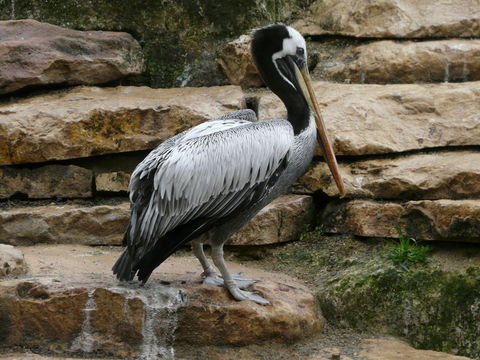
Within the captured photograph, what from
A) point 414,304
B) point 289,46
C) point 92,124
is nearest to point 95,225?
point 92,124

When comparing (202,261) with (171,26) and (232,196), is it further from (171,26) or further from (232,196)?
(171,26)

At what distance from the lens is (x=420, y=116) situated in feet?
19.9

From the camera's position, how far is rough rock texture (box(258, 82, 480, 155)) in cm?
590

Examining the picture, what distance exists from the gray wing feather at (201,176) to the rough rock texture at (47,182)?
1456 millimetres

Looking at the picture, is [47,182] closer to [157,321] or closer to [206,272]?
[206,272]

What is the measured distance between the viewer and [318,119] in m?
5.28

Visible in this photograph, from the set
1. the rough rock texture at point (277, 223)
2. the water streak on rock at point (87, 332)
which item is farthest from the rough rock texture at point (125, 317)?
the rough rock texture at point (277, 223)

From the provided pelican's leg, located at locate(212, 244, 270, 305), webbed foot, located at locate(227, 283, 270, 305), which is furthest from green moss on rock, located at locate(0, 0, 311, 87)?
webbed foot, located at locate(227, 283, 270, 305)

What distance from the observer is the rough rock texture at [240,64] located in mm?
6574

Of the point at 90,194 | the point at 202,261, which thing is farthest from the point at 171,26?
the point at 202,261

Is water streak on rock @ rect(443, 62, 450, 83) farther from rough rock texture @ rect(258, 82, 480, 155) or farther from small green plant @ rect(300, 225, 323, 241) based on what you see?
small green plant @ rect(300, 225, 323, 241)

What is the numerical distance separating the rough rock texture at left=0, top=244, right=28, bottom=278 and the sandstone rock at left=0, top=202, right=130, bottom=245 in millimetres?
883

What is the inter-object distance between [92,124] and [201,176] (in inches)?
67.1

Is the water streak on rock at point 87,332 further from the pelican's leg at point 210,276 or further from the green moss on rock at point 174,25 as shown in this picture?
the green moss on rock at point 174,25
